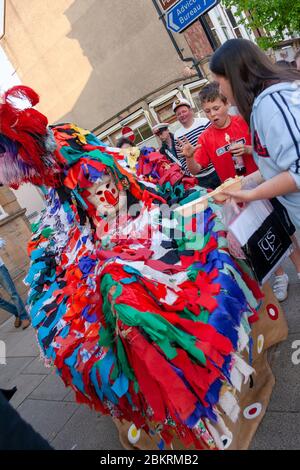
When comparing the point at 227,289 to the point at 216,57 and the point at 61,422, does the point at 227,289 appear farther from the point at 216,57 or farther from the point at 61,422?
the point at 61,422

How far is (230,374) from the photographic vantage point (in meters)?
1.64

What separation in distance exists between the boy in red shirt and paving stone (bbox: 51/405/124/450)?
208 centimetres

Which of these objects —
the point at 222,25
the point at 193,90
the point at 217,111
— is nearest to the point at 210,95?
the point at 217,111

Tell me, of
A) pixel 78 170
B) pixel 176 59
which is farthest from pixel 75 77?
pixel 78 170

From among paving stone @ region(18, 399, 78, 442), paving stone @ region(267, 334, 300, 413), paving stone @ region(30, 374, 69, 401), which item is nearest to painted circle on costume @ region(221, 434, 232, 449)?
paving stone @ region(267, 334, 300, 413)

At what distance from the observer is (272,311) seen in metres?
2.34

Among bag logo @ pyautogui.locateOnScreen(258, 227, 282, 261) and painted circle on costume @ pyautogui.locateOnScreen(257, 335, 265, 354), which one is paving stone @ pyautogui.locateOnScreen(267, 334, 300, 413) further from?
bag logo @ pyautogui.locateOnScreen(258, 227, 282, 261)

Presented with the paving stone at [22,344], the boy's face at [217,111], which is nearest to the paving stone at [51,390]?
the paving stone at [22,344]

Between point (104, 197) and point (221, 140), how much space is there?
1.17 m

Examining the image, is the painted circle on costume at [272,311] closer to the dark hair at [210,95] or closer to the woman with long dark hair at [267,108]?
the woman with long dark hair at [267,108]

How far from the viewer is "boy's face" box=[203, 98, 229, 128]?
112 inches

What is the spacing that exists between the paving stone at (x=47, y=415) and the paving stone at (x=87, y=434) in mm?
82

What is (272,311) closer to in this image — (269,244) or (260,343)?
(260,343)

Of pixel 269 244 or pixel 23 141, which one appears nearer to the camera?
pixel 269 244
